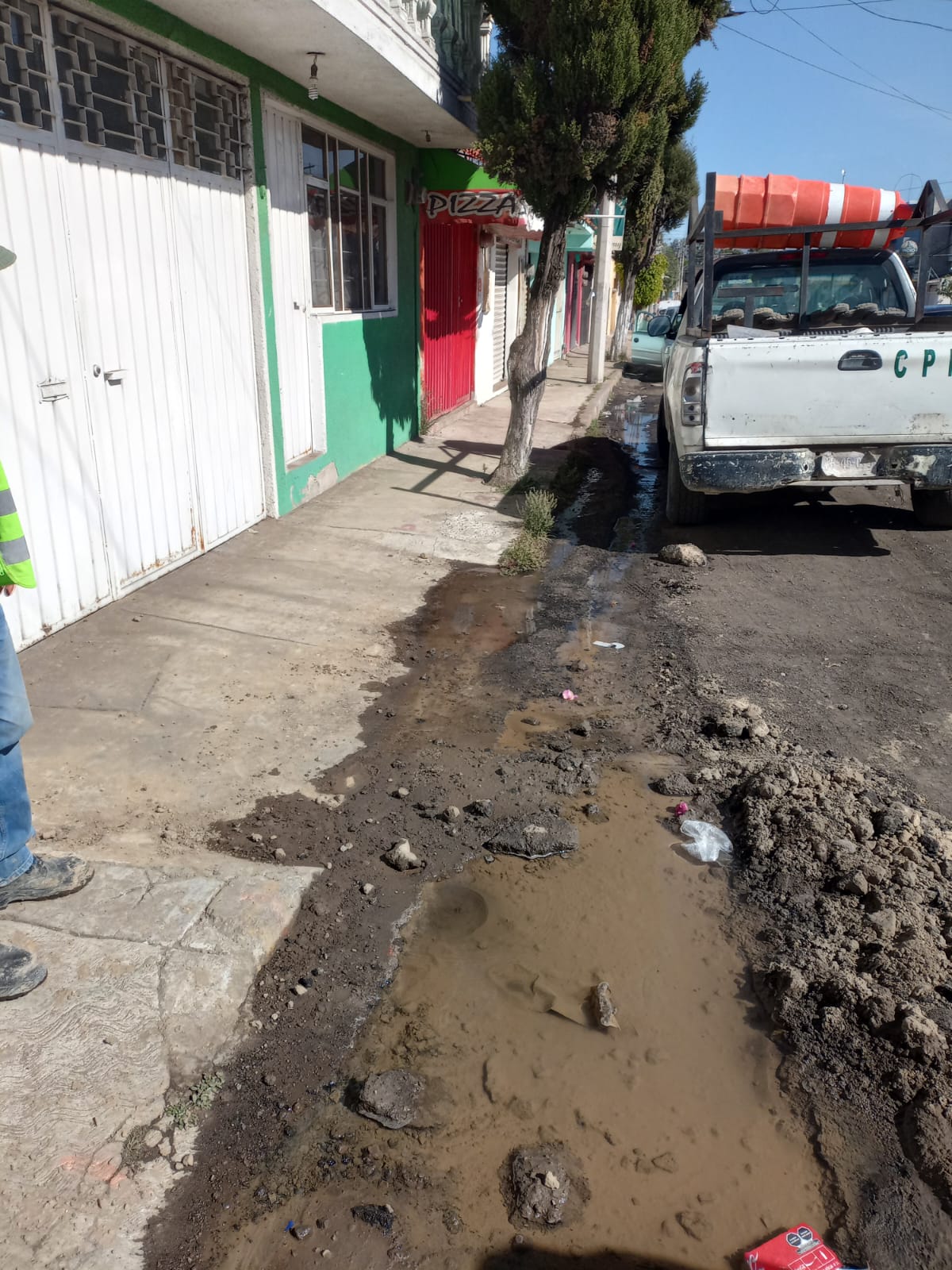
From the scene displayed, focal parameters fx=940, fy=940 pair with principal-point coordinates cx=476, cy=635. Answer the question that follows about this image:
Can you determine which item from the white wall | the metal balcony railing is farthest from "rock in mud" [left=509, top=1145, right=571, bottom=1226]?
the white wall

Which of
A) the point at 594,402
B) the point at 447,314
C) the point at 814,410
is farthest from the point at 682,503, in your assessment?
the point at 594,402

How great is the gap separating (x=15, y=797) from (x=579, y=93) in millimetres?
6786

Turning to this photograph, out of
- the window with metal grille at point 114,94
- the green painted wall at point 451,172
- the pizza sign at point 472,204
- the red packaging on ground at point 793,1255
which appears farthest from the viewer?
Result: the green painted wall at point 451,172

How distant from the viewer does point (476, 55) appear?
9.12 m

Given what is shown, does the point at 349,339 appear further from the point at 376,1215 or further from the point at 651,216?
the point at 651,216

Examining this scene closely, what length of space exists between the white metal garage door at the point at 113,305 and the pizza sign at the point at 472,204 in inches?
148

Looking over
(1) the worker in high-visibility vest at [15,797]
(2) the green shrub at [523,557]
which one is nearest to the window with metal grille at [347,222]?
(2) the green shrub at [523,557]

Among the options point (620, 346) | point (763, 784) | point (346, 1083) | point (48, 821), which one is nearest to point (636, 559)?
point (763, 784)

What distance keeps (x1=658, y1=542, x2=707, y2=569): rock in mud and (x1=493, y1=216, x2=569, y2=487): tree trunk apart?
8.84ft

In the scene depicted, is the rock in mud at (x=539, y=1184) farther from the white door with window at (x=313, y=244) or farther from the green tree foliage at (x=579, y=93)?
the green tree foliage at (x=579, y=93)

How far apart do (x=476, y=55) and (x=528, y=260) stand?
9864 millimetres

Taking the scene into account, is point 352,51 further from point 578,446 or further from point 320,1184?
point 320,1184

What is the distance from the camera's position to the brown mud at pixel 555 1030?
213cm

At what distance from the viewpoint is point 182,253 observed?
6008mm
